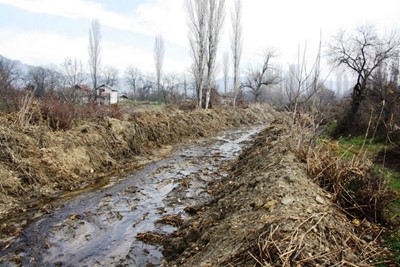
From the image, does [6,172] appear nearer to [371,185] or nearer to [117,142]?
[117,142]

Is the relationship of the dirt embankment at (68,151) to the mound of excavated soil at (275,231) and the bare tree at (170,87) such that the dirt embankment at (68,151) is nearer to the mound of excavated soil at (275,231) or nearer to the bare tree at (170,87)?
the mound of excavated soil at (275,231)

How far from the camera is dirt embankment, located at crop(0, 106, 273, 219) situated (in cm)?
Result: 749

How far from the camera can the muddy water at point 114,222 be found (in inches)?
189

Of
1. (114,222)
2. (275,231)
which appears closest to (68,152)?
(114,222)

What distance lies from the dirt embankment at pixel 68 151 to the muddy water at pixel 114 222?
101 centimetres

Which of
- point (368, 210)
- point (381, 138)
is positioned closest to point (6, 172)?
point (368, 210)

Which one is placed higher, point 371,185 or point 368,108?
point 368,108

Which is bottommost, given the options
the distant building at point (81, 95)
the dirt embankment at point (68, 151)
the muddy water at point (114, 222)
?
the muddy water at point (114, 222)

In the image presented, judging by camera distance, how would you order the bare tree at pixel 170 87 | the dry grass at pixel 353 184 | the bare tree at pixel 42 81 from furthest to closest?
the bare tree at pixel 170 87 < the bare tree at pixel 42 81 < the dry grass at pixel 353 184

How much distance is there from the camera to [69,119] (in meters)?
11.3

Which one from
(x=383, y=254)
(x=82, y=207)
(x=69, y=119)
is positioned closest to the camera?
(x=383, y=254)

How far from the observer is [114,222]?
241 inches

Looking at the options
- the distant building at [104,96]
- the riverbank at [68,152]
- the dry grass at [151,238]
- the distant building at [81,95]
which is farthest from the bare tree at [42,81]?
the dry grass at [151,238]

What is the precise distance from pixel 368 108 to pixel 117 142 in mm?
12187
